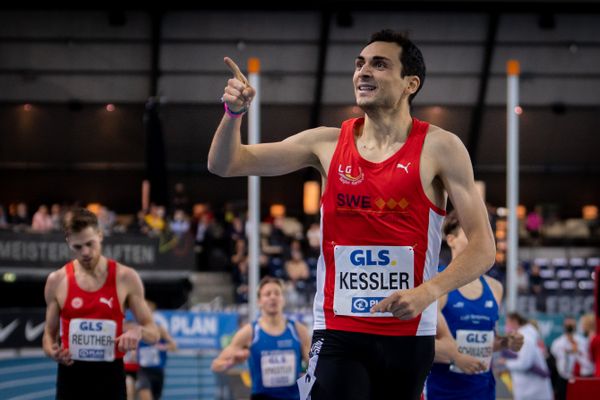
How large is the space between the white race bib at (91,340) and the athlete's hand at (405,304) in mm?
2962

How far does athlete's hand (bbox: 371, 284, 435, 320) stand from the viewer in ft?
11.4

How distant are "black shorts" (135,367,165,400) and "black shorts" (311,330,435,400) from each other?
8.37m

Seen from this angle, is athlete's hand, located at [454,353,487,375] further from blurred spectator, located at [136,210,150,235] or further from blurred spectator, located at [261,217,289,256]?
blurred spectator, located at [261,217,289,256]

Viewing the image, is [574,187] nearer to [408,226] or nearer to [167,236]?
[167,236]

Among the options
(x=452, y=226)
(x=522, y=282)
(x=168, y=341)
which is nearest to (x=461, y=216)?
(x=452, y=226)

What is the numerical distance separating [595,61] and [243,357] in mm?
22904

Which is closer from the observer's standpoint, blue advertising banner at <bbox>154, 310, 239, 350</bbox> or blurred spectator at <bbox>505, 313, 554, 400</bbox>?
blurred spectator at <bbox>505, 313, 554, 400</bbox>

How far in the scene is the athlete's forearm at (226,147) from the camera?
3.85 meters

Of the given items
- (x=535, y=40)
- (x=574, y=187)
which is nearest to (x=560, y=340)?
(x=535, y=40)

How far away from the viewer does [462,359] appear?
5.80 m

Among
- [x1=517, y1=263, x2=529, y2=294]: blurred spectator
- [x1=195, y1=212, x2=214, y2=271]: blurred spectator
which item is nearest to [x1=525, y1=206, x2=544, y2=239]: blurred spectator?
[x1=517, y1=263, x2=529, y2=294]: blurred spectator

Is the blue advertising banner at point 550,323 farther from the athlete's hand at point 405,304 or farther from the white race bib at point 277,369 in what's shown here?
the athlete's hand at point 405,304

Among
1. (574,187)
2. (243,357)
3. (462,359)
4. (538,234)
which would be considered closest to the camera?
(462,359)

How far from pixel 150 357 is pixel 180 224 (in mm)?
9272
